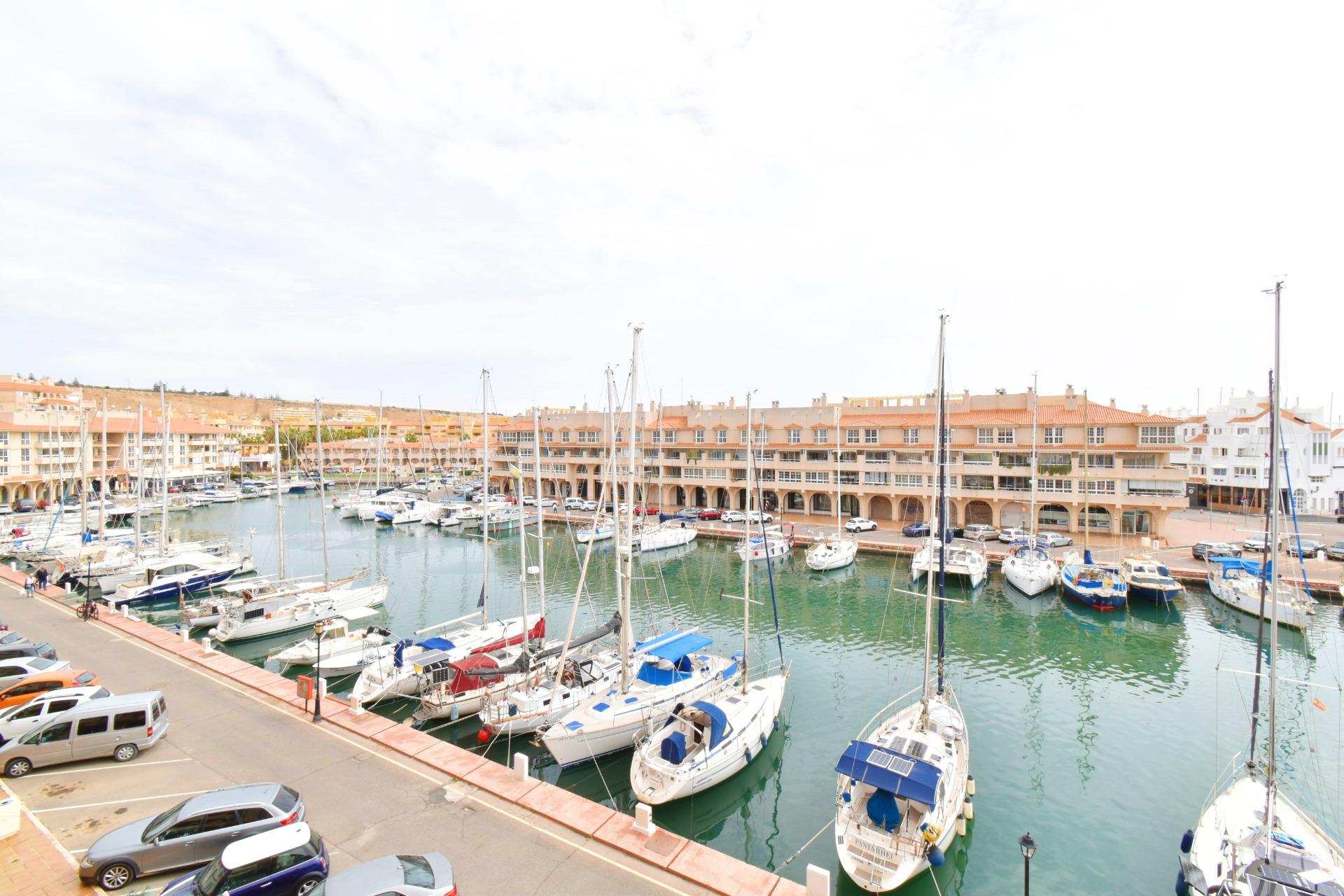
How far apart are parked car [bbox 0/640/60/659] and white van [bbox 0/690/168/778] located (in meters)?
7.85

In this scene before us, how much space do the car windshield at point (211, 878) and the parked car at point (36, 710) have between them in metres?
9.89

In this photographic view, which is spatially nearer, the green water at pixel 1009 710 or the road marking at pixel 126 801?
the road marking at pixel 126 801

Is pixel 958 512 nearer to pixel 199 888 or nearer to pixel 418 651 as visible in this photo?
pixel 418 651

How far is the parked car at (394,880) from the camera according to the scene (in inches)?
379

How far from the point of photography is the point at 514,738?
68.1 feet

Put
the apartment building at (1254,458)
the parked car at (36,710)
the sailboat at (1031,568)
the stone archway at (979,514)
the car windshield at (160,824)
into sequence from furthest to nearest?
the apartment building at (1254,458)
the stone archway at (979,514)
the sailboat at (1031,568)
the parked car at (36,710)
the car windshield at (160,824)

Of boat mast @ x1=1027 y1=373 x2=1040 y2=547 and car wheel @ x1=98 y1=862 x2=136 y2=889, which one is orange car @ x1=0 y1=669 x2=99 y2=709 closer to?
car wheel @ x1=98 y1=862 x2=136 y2=889

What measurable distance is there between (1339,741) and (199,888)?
108ft

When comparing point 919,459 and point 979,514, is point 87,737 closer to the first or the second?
point 919,459

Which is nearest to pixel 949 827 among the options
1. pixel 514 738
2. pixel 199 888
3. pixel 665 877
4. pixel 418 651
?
pixel 665 877

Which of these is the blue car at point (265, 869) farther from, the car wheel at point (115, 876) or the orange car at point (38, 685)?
the orange car at point (38, 685)

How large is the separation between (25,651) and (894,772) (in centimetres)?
2924

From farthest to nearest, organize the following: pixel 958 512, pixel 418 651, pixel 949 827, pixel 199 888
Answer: pixel 958 512 → pixel 418 651 → pixel 949 827 → pixel 199 888

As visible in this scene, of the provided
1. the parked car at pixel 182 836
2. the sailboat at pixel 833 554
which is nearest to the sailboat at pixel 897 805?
the parked car at pixel 182 836
